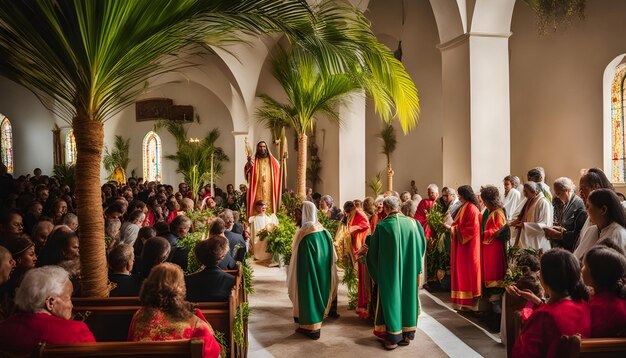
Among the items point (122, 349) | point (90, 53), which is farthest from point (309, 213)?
point (122, 349)

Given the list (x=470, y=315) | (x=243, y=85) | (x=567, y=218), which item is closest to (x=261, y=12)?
(x=567, y=218)

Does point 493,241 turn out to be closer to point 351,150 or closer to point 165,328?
point 165,328

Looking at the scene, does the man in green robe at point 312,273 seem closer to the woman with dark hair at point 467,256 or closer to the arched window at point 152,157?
the woman with dark hair at point 467,256

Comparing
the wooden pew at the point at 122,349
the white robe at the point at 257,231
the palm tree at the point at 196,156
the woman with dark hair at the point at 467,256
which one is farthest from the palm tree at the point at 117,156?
the wooden pew at the point at 122,349

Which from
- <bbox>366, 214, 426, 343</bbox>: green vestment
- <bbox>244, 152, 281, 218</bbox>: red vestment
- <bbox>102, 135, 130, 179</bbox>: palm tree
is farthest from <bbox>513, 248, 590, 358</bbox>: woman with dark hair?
<bbox>102, 135, 130, 179</bbox>: palm tree

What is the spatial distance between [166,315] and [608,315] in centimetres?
223

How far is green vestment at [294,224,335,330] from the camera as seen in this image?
6.22 metres

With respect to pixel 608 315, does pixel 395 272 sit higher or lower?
lower

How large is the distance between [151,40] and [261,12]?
956 millimetres

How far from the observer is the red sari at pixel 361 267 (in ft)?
23.0

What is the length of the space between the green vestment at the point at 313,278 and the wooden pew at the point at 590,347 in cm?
390

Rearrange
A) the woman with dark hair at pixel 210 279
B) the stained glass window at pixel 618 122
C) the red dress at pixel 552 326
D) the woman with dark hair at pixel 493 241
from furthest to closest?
the stained glass window at pixel 618 122 → the woman with dark hair at pixel 493 241 → the woman with dark hair at pixel 210 279 → the red dress at pixel 552 326

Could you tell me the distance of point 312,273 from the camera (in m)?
6.29

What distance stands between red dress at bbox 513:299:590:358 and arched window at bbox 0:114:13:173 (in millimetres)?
27465
